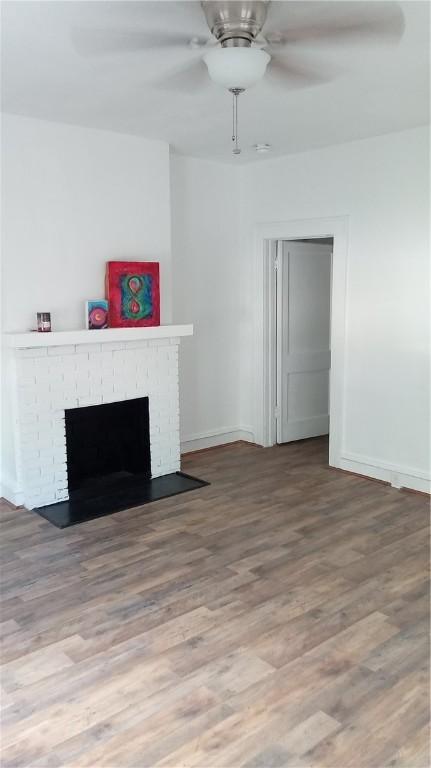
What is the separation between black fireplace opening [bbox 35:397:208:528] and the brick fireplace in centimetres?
12

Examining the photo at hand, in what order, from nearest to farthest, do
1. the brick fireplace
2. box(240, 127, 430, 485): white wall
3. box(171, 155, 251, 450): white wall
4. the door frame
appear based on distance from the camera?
1. the brick fireplace
2. box(240, 127, 430, 485): white wall
3. the door frame
4. box(171, 155, 251, 450): white wall

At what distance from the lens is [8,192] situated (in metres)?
3.96

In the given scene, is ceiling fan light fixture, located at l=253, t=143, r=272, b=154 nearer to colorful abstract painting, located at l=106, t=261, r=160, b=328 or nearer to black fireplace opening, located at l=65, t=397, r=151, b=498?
colorful abstract painting, located at l=106, t=261, r=160, b=328

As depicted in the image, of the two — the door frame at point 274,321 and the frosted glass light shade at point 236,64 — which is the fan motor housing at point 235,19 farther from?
the door frame at point 274,321

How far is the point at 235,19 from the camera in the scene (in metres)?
2.23

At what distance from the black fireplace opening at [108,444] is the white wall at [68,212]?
540 millimetres

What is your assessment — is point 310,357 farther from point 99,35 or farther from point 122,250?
point 99,35

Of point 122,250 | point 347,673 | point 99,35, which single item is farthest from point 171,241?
point 347,673

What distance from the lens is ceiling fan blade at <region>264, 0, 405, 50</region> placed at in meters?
2.34

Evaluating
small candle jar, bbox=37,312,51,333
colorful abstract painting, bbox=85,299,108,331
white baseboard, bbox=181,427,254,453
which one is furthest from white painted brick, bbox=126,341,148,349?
white baseboard, bbox=181,427,254,453

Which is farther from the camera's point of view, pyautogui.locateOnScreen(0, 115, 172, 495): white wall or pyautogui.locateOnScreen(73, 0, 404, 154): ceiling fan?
pyautogui.locateOnScreen(0, 115, 172, 495): white wall

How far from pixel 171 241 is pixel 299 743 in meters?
3.93

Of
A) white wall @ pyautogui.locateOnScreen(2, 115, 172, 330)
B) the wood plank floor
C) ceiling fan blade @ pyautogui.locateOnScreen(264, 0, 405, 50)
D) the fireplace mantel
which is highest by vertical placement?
ceiling fan blade @ pyautogui.locateOnScreen(264, 0, 405, 50)

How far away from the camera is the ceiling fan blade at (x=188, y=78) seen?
293 centimetres
